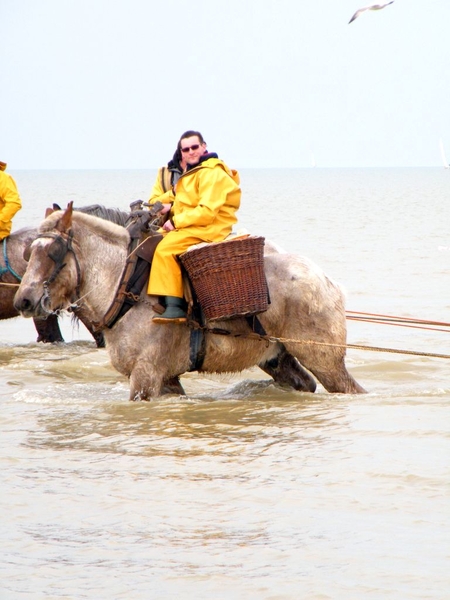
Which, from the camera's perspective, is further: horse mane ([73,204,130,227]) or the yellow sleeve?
the yellow sleeve

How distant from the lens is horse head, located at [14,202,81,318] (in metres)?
7.82

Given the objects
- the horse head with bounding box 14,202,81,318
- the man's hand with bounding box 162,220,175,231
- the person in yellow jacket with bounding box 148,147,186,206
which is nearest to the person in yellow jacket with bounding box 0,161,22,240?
the person in yellow jacket with bounding box 148,147,186,206

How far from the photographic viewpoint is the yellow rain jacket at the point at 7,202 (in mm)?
11641

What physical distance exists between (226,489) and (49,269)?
97.8 inches

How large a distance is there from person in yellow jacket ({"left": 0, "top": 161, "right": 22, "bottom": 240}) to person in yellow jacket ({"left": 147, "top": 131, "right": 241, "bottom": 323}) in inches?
165

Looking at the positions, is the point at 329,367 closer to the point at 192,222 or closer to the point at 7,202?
the point at 192,222

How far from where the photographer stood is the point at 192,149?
7961 mm

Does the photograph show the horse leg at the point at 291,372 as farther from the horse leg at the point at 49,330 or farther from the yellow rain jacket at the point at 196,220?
the horse leg at the point at 49,330

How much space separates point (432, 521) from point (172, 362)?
9.62ft

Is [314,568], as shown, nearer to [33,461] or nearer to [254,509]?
[254,509]

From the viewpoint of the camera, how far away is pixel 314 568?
499cm

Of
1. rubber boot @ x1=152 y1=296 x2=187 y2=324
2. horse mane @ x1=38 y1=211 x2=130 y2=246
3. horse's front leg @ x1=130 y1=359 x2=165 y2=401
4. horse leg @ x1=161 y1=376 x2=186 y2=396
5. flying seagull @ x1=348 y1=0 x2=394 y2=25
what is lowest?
horse leg @ x1=161 y1=376 x2=186 y2=396

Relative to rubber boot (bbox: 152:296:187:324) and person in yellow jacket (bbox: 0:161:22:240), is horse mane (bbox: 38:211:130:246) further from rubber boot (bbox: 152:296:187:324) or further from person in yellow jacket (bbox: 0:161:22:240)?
person in yellow jacket (bbox: 0:161:22:240)

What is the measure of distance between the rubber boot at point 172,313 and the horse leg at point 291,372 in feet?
3.96
